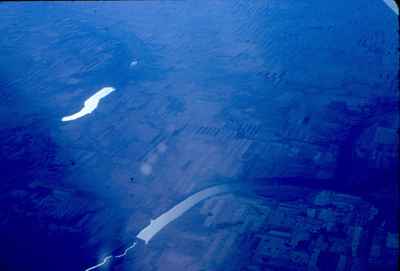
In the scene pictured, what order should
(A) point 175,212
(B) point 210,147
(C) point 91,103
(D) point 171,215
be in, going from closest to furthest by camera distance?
(D) point 171,215 < (A) point 175,212 < (B) point 210,147 < (C) point 91,103

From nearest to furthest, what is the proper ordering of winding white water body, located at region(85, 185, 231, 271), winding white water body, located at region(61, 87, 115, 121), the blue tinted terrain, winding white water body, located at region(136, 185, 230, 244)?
the blue tinted terrain, winding white water body, located at region(85, 185, 231, 271), winding white water body, located at region(136, 185, 230, 244), winding white water body, located at region(61, 87, 115, 121)

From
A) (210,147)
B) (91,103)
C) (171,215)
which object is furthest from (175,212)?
(91,103)

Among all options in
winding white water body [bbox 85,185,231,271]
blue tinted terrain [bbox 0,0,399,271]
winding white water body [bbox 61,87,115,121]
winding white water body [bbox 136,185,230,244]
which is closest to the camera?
blue tinted terrain [bbox 0,0,399,271]

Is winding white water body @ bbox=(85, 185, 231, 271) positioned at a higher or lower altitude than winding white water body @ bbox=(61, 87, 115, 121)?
lower

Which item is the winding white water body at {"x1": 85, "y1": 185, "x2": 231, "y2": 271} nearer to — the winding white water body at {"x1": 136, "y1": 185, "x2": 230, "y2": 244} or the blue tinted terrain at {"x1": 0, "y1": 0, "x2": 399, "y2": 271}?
the winding white water body at {"x1": 136, "y1": 185, "x2": 230, "y2": 244}

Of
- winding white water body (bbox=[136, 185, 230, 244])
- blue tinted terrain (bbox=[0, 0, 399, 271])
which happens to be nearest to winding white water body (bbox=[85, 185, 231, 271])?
winding white water body (bbox=[136, 185, 230, 244])

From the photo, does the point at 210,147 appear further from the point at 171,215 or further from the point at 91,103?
the point at 91,103

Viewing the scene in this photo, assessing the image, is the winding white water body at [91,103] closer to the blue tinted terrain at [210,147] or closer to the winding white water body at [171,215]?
the blue tinted terrain at [210,147]
